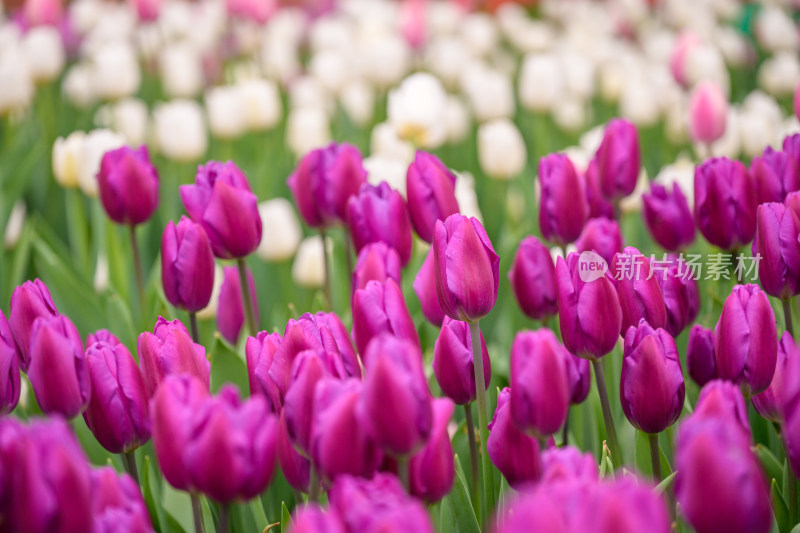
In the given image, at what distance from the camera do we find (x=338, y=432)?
0.80m

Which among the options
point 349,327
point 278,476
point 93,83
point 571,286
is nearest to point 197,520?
point 278,476

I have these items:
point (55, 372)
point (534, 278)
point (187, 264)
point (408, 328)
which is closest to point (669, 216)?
point (534, 278)

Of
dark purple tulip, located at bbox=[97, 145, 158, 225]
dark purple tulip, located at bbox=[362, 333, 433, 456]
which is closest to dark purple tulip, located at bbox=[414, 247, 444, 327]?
dark purple tulip, located at bbox=[362, 333, 433, 456]

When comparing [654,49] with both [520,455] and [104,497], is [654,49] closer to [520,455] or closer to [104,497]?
[520,455]

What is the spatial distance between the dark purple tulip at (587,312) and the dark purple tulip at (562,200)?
0.35m

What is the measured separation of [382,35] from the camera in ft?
12.0

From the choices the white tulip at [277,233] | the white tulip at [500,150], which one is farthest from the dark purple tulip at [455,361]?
the white tulip at [500,150]

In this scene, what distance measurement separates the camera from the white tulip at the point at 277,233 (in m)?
2.04

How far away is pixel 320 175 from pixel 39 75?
2.10m

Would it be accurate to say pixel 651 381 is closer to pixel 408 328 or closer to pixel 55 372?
pixel 408 328

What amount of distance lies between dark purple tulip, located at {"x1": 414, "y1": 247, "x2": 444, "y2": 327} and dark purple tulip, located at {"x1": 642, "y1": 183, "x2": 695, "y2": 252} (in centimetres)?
46

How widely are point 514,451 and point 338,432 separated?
26 centimetres

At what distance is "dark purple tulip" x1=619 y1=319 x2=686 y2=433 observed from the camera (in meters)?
0.98

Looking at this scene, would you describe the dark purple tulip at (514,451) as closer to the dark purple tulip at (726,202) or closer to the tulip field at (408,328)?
the tulip field at (408,328)
